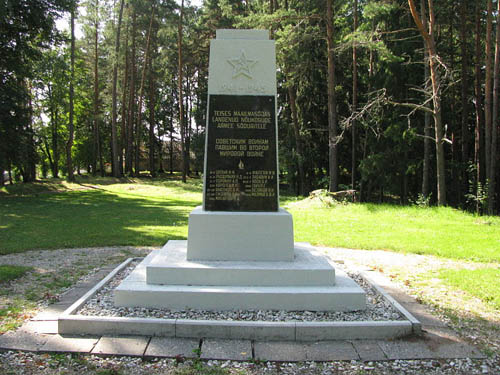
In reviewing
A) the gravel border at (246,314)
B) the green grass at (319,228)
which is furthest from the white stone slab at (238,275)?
the green grass at (319,228)

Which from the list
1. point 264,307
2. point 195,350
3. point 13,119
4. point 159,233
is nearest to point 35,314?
point 195,350

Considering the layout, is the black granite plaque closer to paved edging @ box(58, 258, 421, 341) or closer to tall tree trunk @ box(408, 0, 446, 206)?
paved edging @ box(58, 258, 421, 341)

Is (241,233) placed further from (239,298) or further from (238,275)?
(239,298)

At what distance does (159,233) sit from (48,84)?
2572cm

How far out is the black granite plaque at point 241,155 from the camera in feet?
16.4

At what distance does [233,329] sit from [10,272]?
13.0ft

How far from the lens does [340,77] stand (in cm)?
2025

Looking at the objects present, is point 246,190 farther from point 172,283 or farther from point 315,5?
point 315,5

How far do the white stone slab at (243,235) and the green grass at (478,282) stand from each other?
8.34ft

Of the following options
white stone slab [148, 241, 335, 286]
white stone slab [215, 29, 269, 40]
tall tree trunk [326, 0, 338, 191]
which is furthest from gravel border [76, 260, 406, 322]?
tall tree trunk [326, 0, 338, 191]

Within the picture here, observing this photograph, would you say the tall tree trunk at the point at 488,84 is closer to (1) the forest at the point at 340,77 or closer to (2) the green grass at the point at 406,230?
(1) the forest at the point at 340,77

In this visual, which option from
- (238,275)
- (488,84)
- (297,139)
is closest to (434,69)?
(488,84)

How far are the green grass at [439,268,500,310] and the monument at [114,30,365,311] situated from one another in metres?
1.84

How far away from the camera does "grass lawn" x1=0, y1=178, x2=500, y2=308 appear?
295 inches
